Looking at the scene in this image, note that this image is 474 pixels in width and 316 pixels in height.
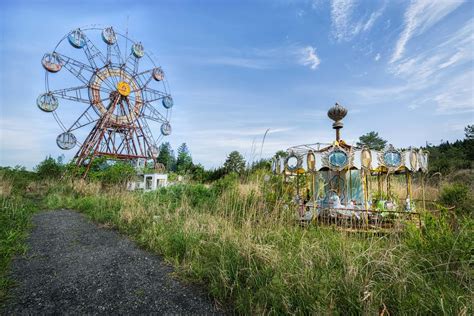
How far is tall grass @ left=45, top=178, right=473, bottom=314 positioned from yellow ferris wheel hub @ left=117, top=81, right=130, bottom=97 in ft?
66.5

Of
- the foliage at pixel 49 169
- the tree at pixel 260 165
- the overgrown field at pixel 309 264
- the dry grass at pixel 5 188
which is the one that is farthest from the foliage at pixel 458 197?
the foliage at pixel 49 169

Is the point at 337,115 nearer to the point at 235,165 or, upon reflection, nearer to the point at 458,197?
the point at 458,197

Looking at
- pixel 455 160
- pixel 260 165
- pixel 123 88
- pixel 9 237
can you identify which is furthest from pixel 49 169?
pixel 455 160

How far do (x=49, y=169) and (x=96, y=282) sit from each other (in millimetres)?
14715

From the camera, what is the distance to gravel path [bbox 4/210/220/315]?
2.38m

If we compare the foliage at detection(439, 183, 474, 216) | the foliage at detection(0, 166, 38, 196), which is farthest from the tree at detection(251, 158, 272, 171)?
A: the foliage at detection(0, 166, 38, 196)

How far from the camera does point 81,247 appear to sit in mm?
4246

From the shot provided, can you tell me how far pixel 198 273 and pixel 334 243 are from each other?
5.92ft

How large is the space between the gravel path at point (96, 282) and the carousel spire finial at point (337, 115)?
5.77 meters

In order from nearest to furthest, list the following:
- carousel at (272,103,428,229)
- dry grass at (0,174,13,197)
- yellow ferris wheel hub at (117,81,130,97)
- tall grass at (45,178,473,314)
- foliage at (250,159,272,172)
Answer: tall grass at (45,178,473,314)
foliage at (250,159,272,172)
carousel at (272,103,428,229)
dry grass at (0,174,13,197)
yellow ferris wheel hub at (117,81,130,97)

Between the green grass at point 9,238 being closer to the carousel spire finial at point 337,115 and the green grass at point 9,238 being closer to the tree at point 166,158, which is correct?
the carousel spire finial at point 337,115

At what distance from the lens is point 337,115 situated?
21.9ft

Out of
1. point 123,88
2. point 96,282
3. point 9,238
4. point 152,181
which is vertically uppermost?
point 123,88

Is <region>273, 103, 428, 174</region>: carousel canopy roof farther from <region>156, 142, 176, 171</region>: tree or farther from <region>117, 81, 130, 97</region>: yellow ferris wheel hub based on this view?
<region>156, 142, 176, 171</region>: tree
